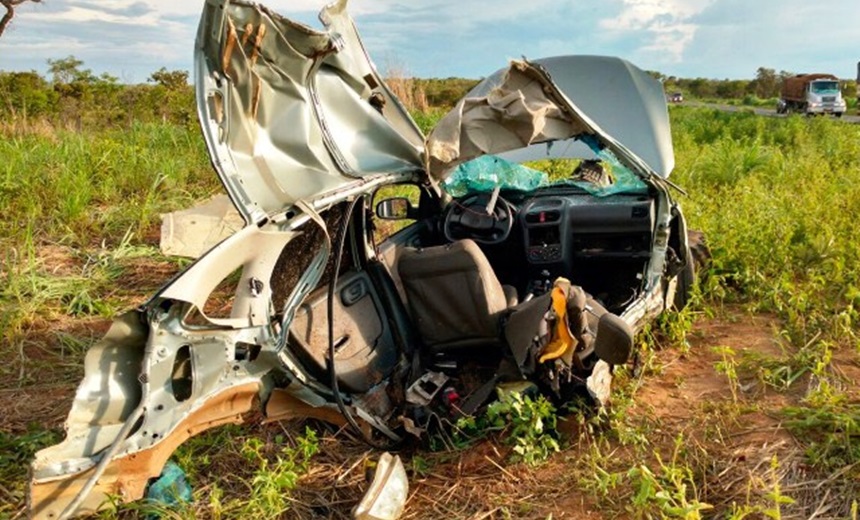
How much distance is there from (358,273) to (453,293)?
21.0 inches

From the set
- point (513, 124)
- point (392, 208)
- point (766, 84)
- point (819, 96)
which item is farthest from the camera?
point (766, 84)

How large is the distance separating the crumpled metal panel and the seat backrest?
52 cm

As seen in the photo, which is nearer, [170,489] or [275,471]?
[170,489]

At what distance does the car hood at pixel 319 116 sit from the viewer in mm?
2943

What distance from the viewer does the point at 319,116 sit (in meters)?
3.53

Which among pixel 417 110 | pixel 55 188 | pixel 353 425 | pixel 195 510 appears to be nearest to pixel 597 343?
pixel 353 425

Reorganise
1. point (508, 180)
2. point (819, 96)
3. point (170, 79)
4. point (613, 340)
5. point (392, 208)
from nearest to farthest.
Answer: point (613, 340), point (392, 208), point (508, 180), point (170, 79), point (819, 96)

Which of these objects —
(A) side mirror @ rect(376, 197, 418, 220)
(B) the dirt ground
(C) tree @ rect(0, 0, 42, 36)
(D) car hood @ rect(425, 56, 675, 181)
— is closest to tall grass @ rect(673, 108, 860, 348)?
(B) the dirt ground

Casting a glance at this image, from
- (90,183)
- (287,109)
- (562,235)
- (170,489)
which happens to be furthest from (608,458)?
(90,183)

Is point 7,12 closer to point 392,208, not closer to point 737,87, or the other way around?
point 392,208

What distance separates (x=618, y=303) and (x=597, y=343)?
1457 mm

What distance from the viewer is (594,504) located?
3.21m

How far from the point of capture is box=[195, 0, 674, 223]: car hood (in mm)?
2943

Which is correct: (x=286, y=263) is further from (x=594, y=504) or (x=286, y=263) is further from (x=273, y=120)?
(x=594, y=504)
